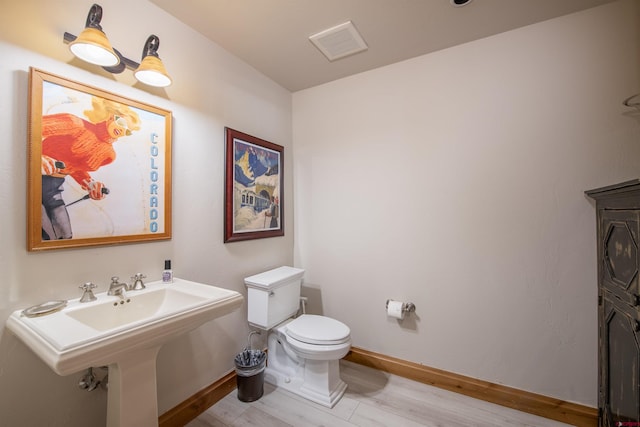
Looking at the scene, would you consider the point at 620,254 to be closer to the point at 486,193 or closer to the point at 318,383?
the point at 486,193

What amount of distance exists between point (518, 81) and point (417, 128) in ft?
2.20

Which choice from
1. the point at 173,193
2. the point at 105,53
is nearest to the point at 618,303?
the point at 173,193

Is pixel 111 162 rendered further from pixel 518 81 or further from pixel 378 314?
pixel 518 81

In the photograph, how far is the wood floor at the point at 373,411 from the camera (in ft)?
5.23

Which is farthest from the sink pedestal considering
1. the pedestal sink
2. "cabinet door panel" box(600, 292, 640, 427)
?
"cabinet door panel" box(600, 292, 640, 427)

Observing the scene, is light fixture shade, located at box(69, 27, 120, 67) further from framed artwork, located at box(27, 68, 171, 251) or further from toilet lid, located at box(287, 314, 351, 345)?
toilet lid, located at box(287, 314, 351, 345)

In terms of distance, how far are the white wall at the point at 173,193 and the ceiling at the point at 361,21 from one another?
173 millimetres

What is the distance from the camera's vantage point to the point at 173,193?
1.61m

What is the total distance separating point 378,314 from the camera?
7.22 ft

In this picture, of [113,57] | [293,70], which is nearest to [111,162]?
[113,57]

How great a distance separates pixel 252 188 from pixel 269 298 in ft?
2.86

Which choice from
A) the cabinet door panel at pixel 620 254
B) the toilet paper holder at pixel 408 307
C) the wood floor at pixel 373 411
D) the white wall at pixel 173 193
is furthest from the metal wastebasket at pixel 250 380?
the cabinet door panel at pixel 620 254

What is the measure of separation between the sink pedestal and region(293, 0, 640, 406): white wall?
154 centimetres

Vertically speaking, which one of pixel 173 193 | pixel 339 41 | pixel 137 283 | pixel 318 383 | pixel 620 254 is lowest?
pixel 318 383
